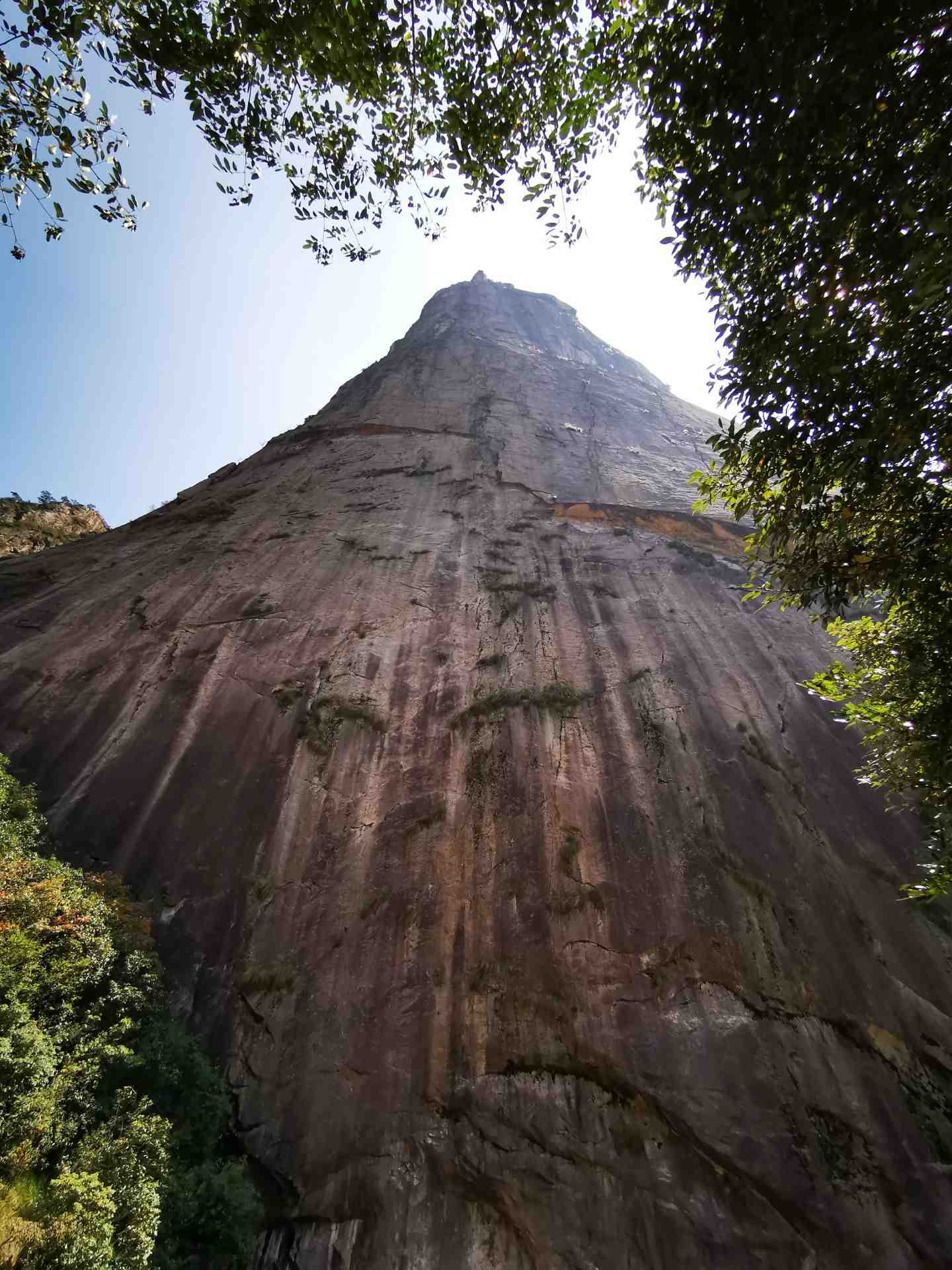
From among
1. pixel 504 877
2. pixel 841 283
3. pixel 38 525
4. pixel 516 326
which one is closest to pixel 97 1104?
pixel 504 877

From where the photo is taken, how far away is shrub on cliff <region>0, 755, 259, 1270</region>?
18.5ft

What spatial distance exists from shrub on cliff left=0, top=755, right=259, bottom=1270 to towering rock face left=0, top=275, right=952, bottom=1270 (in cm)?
84

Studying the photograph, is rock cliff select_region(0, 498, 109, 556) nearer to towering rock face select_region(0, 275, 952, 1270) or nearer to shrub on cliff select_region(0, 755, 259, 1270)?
towering rock face select_region(0, 275, 952, 1270)

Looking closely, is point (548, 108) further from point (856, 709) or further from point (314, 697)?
point (314, 697)

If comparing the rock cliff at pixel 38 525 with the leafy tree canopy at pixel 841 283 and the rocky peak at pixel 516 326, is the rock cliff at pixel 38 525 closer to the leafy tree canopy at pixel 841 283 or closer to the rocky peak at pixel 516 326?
the rocky peak at pixel 516 326

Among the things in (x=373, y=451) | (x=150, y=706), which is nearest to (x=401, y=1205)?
(x=150, y=706)

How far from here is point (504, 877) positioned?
32.4 feet

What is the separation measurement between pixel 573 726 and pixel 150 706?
8585 mm

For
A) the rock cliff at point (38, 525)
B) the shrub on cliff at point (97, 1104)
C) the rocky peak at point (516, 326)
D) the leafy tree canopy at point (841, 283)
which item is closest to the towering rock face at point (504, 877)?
the shrub on cliff at point (97, 1104)

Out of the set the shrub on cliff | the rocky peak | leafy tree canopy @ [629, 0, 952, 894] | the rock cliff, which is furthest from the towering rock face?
the rocky peak

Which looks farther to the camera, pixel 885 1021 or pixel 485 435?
pixel 485 435

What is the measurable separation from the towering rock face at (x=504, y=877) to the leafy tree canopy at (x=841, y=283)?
3603 mm

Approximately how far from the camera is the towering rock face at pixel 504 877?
7.39 m

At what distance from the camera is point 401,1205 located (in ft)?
24.3
